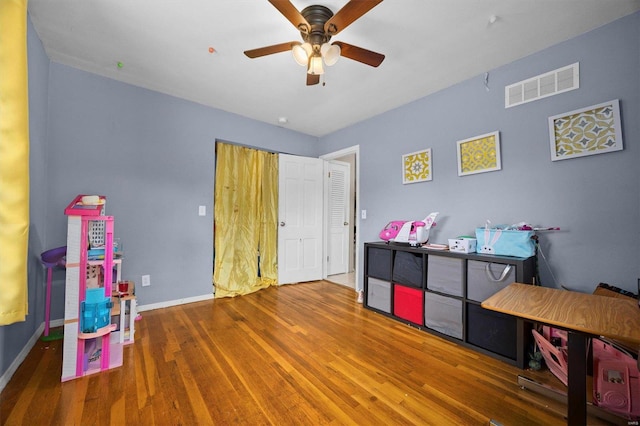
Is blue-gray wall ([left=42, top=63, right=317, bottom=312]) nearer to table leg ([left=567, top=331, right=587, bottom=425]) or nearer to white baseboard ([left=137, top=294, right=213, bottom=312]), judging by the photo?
white baseboard ([left=137, top=294, right=213, bottom=312])

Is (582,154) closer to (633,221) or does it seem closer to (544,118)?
(544,118)

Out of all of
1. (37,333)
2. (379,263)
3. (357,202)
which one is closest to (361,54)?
(379,263)

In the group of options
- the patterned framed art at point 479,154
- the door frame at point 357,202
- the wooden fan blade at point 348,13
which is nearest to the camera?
the wooden fan blade at point 348,13

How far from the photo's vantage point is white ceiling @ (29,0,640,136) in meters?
1.71

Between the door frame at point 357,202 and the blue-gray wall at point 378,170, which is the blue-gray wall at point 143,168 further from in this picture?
the door frame at point 357,202

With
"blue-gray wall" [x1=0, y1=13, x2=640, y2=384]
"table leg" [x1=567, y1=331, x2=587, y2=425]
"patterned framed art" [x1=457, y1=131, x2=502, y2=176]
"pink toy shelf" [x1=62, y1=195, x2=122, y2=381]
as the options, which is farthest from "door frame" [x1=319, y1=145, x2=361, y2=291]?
"pink toy shelf" [x1=62, y1=195, x2=122, y2=381]

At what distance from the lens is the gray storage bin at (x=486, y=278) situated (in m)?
1.90

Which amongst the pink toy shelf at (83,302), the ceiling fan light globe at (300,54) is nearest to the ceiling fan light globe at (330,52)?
the ceiling fan light globe at (300,54)

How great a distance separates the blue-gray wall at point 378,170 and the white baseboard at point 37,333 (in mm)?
51

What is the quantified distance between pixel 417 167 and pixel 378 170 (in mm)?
581

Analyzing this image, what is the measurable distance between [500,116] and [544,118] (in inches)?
12.9

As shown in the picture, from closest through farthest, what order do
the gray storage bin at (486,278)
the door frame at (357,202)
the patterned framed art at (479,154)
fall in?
1. the gray storage bin at (486,278)
2. the patterned framed art at (479,154)
3. the door frame at (357,202)

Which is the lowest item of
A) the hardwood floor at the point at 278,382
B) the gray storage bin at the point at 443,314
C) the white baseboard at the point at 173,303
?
the hardwood floor at the point at 278,382

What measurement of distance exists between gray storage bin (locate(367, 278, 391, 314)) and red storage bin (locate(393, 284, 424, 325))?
0.08 meters
